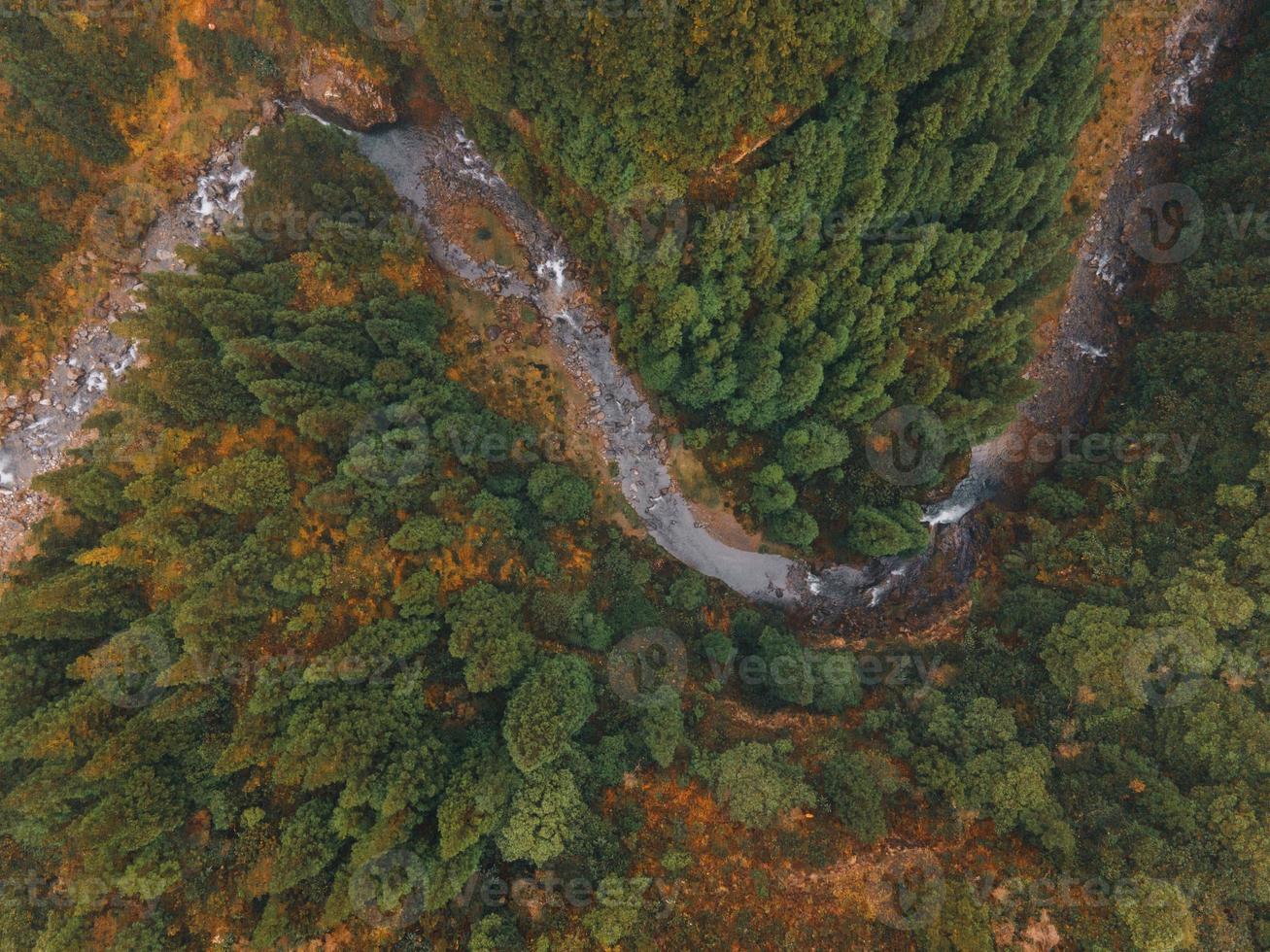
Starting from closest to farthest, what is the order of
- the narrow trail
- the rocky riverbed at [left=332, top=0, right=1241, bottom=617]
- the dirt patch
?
the dirt patch, the narrow trail, the rocky riverbed at [left=332, top=0, right=1241, bottom=617]

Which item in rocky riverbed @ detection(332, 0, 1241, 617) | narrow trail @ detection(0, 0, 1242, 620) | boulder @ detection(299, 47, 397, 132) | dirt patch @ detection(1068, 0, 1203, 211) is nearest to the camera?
dirt patch @ detection(1068, 0, 1203, 211)

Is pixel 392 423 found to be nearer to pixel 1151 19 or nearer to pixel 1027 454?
pixel 1027 454

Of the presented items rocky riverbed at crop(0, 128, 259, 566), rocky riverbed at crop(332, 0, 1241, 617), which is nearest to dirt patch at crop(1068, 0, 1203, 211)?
rocky riverbed at crop(332, 0, 1241, 617)

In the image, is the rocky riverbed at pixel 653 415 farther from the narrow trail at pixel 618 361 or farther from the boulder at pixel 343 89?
the boulder at pixel 343 89

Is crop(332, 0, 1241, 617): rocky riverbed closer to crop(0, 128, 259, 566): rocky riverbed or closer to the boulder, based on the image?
the boulder

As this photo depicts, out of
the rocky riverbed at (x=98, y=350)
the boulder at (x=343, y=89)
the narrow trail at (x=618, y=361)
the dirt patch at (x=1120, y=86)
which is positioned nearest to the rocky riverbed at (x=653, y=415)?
the narrow trail at (x=618, y=361)

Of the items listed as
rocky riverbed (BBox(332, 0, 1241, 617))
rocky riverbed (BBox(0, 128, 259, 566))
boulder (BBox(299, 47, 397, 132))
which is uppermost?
boulder (BBox(299, 47, 397, 132))
